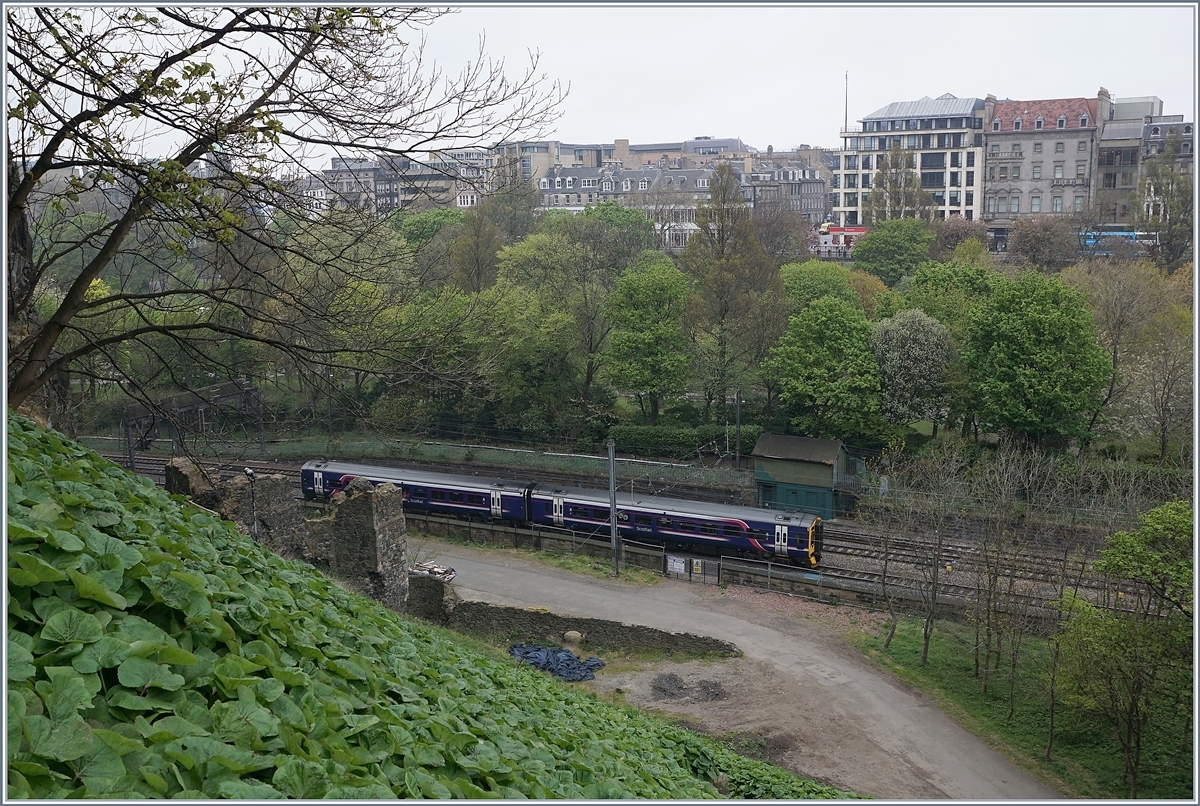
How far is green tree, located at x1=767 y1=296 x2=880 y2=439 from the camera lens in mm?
31484

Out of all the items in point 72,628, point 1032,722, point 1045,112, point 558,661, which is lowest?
point 1032,722

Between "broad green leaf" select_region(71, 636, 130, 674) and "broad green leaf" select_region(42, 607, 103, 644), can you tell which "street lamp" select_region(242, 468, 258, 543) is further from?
"broad green leaf" select_region(71, 636, 130, 674)

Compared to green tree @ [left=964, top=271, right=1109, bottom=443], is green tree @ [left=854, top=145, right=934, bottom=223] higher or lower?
higher

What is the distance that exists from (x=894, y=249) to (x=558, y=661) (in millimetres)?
38087

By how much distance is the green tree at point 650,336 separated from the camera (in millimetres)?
34875

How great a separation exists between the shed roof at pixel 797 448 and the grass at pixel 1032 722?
8134mm

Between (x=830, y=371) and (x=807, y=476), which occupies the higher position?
(x=830, y=371)

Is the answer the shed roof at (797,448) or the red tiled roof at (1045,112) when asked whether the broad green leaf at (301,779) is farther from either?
the red tiled roof at (1045,112)

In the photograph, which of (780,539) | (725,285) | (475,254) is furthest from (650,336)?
(780,539)

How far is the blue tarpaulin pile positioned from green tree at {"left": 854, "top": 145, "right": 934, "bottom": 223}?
4318cm

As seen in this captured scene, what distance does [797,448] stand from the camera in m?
29.7

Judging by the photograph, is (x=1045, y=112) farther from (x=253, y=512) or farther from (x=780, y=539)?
(x=253, y=512)

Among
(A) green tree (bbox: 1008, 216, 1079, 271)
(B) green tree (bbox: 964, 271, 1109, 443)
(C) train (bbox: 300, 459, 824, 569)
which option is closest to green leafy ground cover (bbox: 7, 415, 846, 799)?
(C) train (bbox: 300, 459, 824, 569)

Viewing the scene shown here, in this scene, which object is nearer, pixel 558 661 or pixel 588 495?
pixel 558 661
